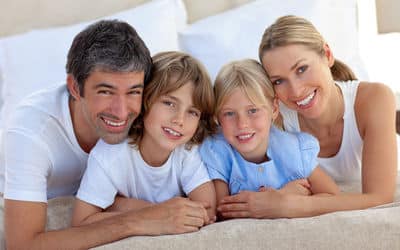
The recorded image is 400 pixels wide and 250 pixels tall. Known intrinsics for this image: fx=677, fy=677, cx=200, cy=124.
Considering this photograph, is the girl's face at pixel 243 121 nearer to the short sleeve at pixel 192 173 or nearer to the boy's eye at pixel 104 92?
the short sleeve at pixel 192 173

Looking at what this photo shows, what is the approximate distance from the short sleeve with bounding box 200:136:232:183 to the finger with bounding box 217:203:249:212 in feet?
0.37

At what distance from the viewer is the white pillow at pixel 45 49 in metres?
2.46

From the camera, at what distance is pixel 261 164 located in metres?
1.95

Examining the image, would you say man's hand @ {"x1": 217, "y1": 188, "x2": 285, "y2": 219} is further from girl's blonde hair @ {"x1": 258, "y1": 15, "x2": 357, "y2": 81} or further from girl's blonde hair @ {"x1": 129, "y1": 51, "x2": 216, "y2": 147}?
girl's blonde hair @ {"x1": 258, "y1": 15, "x2": 357, "y2": 81}

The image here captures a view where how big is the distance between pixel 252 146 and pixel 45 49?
0.99 metres

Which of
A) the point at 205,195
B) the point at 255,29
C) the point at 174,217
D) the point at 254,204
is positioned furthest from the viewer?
the point at 255,29

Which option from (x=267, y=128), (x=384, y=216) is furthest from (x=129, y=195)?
(x=384, y=216)

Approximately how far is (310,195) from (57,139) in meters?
0.73

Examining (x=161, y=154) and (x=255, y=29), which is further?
(x=255, y=29)

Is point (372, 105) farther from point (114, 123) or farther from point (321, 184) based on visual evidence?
point (114, 123)

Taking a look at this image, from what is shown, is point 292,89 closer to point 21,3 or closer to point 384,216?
point 384,216

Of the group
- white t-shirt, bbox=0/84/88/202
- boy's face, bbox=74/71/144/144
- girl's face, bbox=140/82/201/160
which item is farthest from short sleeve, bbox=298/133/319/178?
white t-shirt, bbox=0/84/88/202

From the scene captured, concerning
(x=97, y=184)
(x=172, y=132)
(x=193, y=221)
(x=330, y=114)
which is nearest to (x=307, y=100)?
(x=330, y=114)

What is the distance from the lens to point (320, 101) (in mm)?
1954
